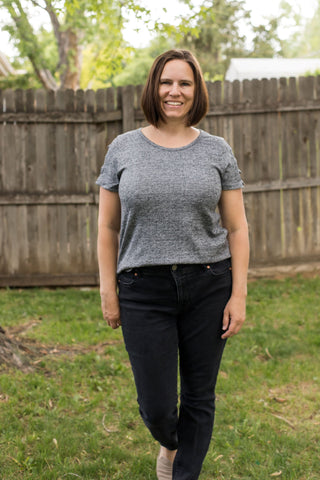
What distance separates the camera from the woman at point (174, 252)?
2025 mm

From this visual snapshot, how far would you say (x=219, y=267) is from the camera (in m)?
2.14

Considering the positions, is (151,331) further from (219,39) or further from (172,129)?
(219,39)

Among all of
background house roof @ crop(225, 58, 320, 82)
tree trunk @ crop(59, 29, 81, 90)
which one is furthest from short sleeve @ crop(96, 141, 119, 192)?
background house roof @ crop(225, 58, 320, 82)

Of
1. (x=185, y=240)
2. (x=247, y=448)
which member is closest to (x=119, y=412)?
(x=247, y=448)

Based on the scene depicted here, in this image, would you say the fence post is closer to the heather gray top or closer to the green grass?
the green grass

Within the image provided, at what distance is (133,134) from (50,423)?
1877 millimetres

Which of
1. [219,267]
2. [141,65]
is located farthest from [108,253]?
[141,65]

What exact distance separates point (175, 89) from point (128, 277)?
80cm

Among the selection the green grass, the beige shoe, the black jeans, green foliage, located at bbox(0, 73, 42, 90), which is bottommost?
the green grass

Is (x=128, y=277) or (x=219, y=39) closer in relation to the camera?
(x=128, y=277)

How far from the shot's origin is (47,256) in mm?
6387

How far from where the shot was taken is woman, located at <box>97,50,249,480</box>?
2025 mm

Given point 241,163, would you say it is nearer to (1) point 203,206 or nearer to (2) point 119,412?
(2) point 119,412

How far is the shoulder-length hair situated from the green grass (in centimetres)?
182
